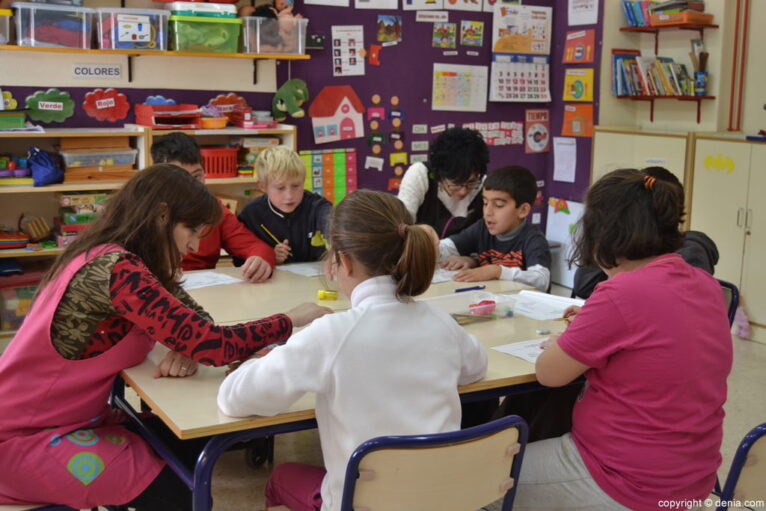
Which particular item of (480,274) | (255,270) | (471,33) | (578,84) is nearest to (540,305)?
(480,274)

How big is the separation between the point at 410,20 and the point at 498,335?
10.8ft

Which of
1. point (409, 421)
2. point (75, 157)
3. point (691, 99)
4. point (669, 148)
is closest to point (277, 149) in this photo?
point (75, 157)

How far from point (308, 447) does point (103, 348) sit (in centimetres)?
146

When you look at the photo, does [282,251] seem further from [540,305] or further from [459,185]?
[540,305]

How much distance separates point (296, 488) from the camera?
1858 millimetres

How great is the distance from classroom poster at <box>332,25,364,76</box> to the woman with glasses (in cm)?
139

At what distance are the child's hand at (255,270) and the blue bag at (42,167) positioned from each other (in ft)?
5.20

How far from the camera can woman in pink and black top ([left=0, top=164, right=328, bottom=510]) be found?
1.77 meters

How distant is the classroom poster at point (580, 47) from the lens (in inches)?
214

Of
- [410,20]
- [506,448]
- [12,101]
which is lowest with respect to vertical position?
[506,448]

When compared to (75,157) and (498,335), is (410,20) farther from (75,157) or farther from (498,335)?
(498,335)

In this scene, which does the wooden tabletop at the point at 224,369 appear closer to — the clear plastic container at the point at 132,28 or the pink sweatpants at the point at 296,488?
the pink sweatpants at the point at 296,488

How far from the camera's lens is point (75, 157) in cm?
416

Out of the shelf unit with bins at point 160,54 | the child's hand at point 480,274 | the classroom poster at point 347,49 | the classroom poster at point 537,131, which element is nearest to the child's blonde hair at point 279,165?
the child's hand at point 480,274
